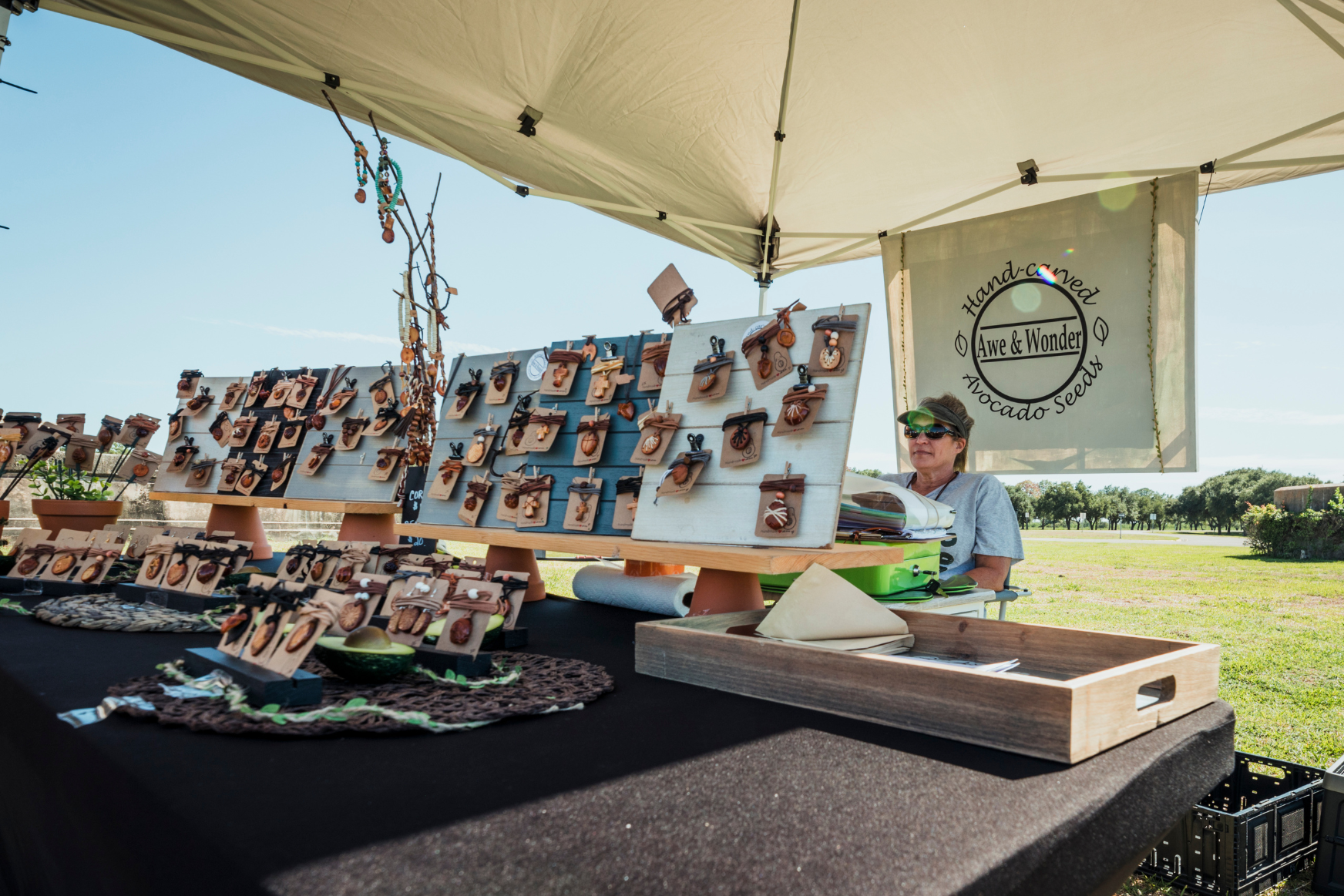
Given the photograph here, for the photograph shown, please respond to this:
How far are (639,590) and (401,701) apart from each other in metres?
0.88

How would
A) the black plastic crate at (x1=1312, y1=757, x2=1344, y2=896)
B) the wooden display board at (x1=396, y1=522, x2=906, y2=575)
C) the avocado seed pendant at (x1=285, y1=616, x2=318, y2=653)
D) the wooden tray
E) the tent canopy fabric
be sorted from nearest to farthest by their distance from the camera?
the wooden tray < the avocado seed pendant at (x1=285, y1=616, x2=318, y2=653) < the wooden display board at (x1=396, y1=522, x2=906, y2=575) < the black plastic crate at (x1=1312, y1=757, x2=1344, y2=896) < the tent canopy fabric

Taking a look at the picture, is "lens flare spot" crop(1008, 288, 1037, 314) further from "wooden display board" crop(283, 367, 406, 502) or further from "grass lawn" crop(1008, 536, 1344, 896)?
"wooden display board" crop(283, 367, 406, 502)

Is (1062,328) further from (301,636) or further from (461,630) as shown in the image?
(301,636)

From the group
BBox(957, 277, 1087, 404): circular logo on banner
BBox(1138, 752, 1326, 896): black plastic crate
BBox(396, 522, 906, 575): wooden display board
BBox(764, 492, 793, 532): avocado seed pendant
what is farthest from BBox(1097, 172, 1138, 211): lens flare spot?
BBox(764, 492, 793, 532): avocado seed pendant

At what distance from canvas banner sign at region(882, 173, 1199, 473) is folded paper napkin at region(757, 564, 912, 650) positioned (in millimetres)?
2674

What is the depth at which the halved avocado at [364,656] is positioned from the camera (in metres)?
0.82

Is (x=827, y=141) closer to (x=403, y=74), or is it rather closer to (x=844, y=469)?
(x=403, y=74)

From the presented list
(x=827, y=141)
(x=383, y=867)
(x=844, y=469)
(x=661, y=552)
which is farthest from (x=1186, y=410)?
(x=383, y=867)

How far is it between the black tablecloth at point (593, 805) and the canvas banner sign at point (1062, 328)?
2.70 meters

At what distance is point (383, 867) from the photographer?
41 centimetres

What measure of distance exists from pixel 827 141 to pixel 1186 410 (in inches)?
73.8

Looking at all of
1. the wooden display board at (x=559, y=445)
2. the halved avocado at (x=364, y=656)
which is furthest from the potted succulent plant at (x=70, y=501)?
the halved avocado at (x=364, y=656)

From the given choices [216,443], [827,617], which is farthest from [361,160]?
[827,617]

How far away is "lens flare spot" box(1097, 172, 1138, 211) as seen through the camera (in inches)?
123
